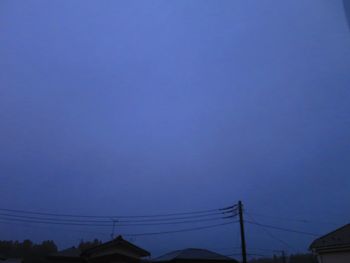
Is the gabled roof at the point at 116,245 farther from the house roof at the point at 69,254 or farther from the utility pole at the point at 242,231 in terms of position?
the utility pole at the point at 242,231

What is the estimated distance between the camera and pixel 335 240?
2053cm

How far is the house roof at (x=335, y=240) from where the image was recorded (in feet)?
65.3

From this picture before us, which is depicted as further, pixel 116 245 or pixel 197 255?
pixel 197 255

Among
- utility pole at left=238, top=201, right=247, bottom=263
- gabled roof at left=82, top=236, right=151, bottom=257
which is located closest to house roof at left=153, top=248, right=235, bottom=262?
gabled roof at left=82, top=236, right=151, bottom=257

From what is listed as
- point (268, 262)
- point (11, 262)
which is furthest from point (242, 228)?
point (268, 262)

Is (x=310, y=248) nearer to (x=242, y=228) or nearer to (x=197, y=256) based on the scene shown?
(x=242, y=228)

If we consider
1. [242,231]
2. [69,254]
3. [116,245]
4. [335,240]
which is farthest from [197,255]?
[69,254]

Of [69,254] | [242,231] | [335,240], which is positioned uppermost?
[242,231]

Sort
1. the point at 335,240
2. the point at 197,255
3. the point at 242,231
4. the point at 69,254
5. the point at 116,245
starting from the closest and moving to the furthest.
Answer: the point at 335,240
the point at 242,231
the point at 116,245
the point at 197,255
the point at 69,254

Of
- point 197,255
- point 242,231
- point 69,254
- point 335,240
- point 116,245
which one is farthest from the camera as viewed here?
point 69,254

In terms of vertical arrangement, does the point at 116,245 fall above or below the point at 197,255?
above

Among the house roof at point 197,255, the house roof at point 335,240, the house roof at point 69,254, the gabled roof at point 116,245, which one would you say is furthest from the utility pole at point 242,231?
the house roof at point 69,254

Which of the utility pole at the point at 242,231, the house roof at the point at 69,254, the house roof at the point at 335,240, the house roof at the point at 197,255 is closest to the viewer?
the house roof at the point at 335,240

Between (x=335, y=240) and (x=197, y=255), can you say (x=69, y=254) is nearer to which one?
(x=197, y=255)
